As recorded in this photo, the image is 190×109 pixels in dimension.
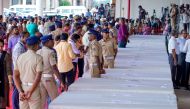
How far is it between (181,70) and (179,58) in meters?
0.46

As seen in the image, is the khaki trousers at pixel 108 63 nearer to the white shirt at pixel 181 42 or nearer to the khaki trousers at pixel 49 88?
the white shirt at pixel 181 42

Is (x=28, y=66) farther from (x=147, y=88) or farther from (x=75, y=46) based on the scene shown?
(x=75, y=46)

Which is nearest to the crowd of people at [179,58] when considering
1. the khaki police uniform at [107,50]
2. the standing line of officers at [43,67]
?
the khaki police uniform at [107,50]

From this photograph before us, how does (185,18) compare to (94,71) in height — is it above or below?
above

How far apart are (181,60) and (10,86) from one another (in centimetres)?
877

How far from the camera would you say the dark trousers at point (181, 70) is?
18141 millimetres

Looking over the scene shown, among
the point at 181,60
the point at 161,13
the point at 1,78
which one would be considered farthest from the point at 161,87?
the point at 161,13

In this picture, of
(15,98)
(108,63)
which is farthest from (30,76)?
(108,63)

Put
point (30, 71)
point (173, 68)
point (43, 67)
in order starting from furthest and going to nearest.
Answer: point (173, 68)
point (43, 67)
point (30, 71)

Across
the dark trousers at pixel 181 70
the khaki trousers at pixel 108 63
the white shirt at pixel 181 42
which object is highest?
the white shirt at pixel 181 42

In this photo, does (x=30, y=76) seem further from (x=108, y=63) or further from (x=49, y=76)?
(x=108, y=63)

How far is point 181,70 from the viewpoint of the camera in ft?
60.3

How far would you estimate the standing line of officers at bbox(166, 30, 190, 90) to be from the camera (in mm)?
17608

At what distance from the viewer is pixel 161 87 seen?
1139 centimetres
